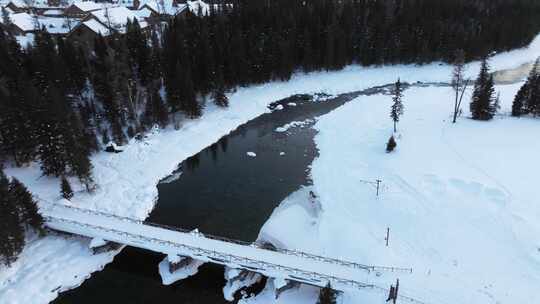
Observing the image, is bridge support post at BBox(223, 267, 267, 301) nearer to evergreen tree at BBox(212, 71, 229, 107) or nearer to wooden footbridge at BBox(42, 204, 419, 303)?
wooden footbridge at BBox(42, 204, 419, 303)

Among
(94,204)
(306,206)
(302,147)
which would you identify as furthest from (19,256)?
(302,147)

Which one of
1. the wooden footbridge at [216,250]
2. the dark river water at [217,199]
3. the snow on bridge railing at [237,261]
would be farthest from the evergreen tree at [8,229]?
the dark river water at [217,199]

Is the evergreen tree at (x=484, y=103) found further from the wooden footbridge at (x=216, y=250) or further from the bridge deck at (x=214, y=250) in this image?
the bridge deck at (x=214, y=250)

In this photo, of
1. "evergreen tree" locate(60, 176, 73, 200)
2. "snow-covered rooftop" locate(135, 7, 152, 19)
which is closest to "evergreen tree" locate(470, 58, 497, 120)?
"evergreen tree" locate(60, 176, 73, 200)

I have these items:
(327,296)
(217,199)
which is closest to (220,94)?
(217,199)

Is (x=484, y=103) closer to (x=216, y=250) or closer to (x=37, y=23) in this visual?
(x=216, y=250)

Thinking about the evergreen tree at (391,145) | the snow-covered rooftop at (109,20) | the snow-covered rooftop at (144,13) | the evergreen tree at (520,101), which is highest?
the snow-covered rooftop at (144,13)
